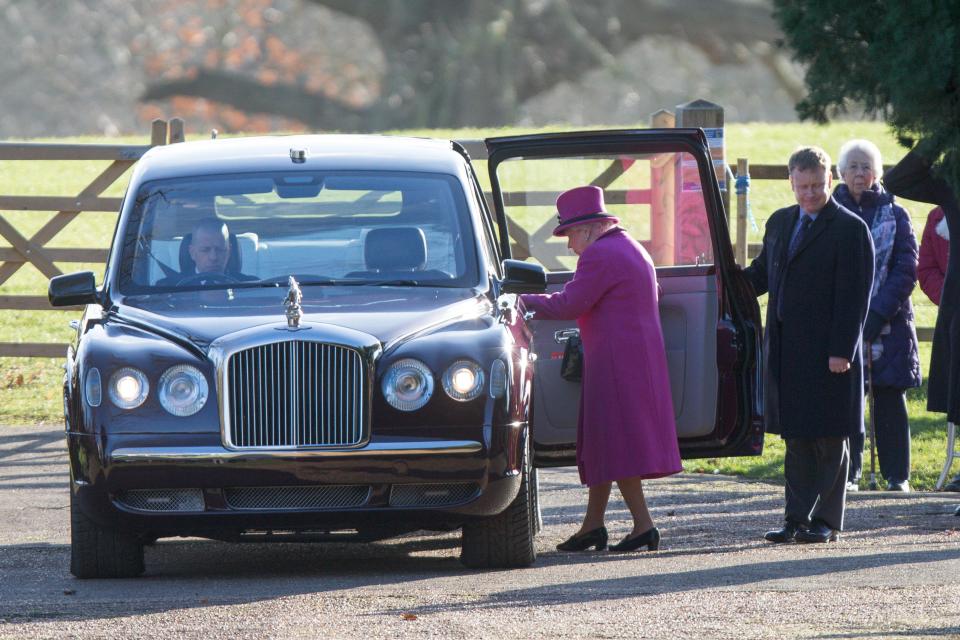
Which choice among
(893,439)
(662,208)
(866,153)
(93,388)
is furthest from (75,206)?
(93,388)

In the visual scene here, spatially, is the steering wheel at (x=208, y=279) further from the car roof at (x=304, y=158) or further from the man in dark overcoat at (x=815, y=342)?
the man in dark overcoat at (x=815, y=342)

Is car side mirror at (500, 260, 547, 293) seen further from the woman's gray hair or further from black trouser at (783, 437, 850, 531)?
the woman's gray hair

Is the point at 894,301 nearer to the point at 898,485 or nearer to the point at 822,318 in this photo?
the point at 898,485

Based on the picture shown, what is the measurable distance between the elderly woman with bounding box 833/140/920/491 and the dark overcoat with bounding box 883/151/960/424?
1.17ft

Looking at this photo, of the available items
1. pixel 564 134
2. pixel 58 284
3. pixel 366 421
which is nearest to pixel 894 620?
pixel 366 421

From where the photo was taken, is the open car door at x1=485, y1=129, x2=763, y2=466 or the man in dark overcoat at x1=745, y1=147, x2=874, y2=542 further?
the open car door at x1=485, y1=129, x2=763, y2=466

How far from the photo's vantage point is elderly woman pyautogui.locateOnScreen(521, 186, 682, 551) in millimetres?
8492

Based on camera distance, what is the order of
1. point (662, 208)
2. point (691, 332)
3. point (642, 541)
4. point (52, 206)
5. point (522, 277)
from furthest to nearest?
1. point (52, 206)
2. point (662, 208)
3. point (691, 332)
4. point (642, 541)
5. point (522, 277)

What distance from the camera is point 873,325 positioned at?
10.9 meters

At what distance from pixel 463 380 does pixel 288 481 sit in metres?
0.83

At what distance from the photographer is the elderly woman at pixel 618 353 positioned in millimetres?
8492

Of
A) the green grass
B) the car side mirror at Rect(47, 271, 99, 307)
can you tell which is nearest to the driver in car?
the car side mirror at Rect(47, 271, 99, 307)

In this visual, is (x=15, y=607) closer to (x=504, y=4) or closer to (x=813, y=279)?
(x=813, y=279)

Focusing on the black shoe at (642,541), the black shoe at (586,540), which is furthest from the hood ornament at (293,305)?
the black shoe at (642,541)
